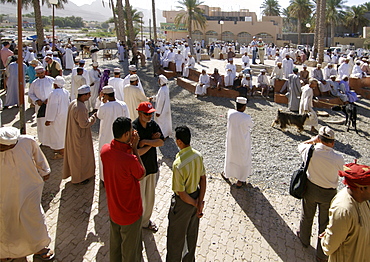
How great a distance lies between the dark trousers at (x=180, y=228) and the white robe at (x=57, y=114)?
3.45 metres

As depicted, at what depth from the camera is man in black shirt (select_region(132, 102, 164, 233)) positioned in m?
3.17

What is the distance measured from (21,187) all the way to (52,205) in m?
1.46

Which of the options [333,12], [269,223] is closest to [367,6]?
[333,12]

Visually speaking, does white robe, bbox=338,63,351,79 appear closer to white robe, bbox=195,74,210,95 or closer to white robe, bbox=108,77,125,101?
white robe, bbox=195,74,210,95

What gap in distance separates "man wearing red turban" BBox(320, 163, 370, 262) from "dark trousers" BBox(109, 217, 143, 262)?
1.62 meters

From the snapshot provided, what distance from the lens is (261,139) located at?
285 inches

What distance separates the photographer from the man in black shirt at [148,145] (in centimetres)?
317

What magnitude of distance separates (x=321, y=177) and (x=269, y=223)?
118cm

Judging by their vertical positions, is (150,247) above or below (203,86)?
below

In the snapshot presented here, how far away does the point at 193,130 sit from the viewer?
25.3ft

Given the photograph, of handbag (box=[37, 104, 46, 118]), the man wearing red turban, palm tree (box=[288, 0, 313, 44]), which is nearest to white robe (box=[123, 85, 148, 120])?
handbag (box=[37, 104, 46, 118])

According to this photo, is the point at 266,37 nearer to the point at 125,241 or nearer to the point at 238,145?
the point at 238,145

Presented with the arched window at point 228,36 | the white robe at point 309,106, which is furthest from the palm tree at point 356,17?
the white robe at point 309,106

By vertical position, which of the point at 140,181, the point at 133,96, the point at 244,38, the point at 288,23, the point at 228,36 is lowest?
the point at 140,181
